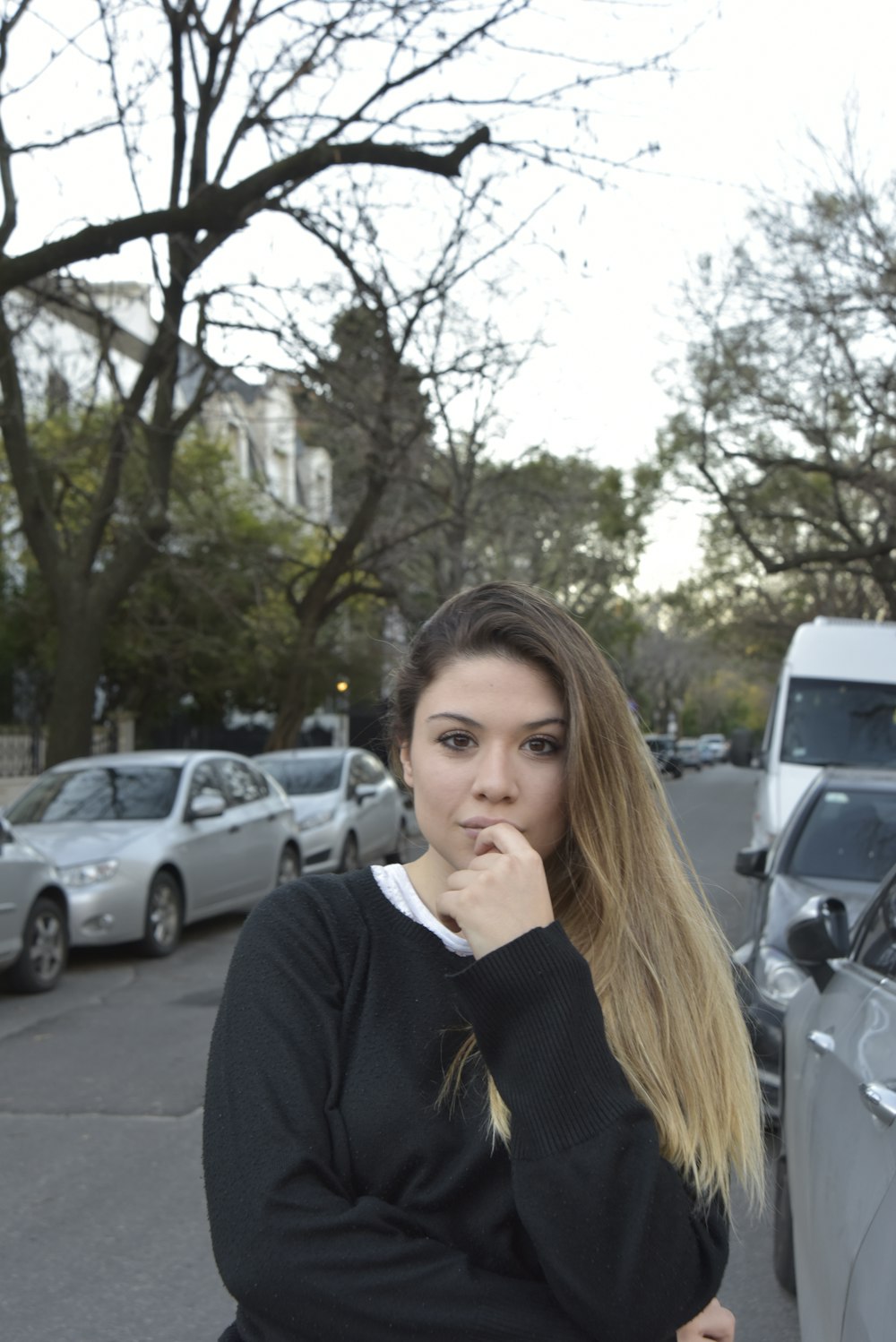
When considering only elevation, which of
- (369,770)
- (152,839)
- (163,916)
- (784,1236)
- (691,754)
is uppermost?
(369,770)

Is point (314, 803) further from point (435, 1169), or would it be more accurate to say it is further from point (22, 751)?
point (435, 1169)

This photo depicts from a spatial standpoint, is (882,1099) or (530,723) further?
(882,1099)

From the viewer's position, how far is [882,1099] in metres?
2.68

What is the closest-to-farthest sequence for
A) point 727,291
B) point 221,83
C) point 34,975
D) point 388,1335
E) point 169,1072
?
1. point 388,1335
2. point 169,1072
3. point 34,975
4. point 221,83
5. point 727,291

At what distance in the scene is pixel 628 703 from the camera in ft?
6.23

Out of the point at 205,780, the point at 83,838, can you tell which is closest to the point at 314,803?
the point at 205,780

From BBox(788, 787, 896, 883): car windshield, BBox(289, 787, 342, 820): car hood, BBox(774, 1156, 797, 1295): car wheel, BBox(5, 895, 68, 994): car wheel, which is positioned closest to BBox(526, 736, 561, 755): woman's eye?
BBox(774, 1156, 797, 1295): car wheel

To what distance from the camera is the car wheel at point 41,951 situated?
961cm

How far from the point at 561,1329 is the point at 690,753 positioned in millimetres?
74637

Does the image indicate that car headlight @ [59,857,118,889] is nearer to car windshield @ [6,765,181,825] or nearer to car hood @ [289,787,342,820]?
car windshield @ [6,765,181,825]

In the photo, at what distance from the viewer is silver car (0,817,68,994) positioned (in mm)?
9328

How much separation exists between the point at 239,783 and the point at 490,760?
12402 mm

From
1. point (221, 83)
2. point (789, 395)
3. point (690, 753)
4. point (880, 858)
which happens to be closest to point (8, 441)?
point (221, 83)

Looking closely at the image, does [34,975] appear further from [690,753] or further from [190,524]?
[690,753]
